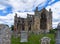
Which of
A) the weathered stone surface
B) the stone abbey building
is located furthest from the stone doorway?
the weathered stone surface

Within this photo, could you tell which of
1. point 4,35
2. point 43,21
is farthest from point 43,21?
point 4,35

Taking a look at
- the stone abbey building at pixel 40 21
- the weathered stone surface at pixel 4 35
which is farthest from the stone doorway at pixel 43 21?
the weathered stone surface at pixel 4 35

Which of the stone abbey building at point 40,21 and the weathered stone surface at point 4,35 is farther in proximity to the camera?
the stone abbey building at point 40,21

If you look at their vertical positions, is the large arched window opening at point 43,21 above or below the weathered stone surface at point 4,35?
above

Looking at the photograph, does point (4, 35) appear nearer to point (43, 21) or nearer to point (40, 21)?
point (40, 21)

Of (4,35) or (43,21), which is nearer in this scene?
(4,35)

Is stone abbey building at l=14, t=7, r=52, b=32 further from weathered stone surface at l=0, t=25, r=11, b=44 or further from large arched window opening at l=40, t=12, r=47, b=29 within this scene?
weathered stone surface at l=0, t=25, r=11, b=44

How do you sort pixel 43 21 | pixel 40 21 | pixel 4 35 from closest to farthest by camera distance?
pixel 4 35, pixel 40 21, pixel 43 21

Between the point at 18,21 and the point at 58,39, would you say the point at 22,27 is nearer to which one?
the point at 18,21

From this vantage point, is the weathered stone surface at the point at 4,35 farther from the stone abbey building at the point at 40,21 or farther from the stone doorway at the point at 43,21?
the stone doorway at the point at 43,21

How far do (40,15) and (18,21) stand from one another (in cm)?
949

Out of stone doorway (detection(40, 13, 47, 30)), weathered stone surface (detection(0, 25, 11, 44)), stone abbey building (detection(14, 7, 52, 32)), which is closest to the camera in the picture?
weathered stone surface (detection(0, 25, 11, 44))

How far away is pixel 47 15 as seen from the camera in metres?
60.0

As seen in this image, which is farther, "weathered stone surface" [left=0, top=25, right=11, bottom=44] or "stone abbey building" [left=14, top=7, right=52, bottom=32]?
"stone abbey building" [left=14, top=7, right=52, bottom=32]
